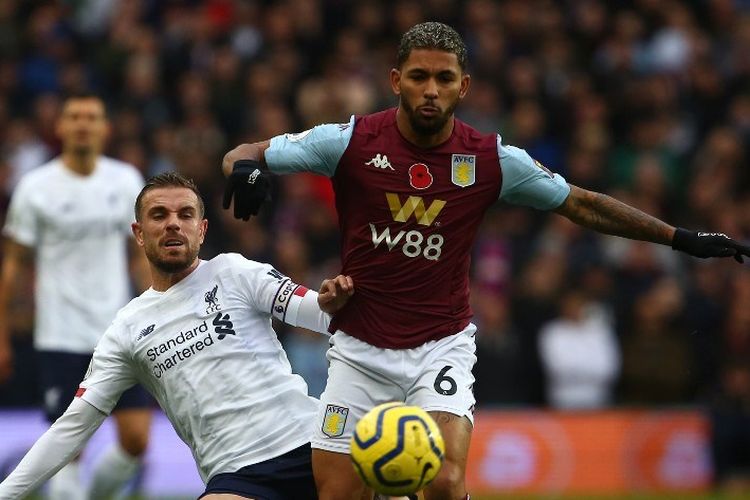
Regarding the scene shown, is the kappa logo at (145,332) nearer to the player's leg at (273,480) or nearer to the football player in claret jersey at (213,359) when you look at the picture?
the football player in claret jersey at (213,359)

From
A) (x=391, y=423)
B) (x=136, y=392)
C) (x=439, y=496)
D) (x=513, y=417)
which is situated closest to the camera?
(x=391, y=423)

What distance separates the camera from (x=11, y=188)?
15.6 meters

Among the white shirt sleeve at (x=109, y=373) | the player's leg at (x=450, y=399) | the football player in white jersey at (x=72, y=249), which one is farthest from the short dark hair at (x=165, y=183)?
the football player in white jersey at (x=72, y=249)

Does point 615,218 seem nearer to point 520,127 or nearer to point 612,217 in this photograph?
point 612,217

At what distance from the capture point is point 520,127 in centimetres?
1708

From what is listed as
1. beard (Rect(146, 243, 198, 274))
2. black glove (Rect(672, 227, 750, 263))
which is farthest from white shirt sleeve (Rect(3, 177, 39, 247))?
black glove (Rect(672, 227, 750, 263))

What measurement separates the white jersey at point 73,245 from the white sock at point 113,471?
749 mm

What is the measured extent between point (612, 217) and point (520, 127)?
9.90 m

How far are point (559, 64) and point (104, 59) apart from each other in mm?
5382

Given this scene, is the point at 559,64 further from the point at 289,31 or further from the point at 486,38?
the point at 289,31

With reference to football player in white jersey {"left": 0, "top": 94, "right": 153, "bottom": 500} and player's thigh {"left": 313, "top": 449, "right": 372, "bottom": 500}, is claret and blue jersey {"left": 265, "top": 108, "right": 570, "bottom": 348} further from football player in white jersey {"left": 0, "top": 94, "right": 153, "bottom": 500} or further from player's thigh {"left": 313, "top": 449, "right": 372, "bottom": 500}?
football player in white jersey {"left": 0, "top": 94, "right": 153, "bottom": 500}

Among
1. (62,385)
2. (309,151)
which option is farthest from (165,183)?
(62,385)

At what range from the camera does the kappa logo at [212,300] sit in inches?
286

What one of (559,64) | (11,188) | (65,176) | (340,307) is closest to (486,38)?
(559,64)
